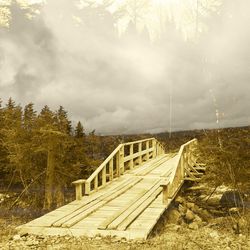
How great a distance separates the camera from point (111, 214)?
945cm

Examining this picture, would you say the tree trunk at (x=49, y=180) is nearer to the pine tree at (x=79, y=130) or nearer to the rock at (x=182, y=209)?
the rock at (x=182, y=209)

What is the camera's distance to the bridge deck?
26.3 feet

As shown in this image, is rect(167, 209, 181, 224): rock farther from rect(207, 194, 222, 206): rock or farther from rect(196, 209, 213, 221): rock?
rect(207, 194, 222, 206): rock

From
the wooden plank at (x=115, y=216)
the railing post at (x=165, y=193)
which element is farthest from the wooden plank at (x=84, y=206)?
the railing post at (x=165, y=193)

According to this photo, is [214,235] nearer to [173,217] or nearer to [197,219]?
[173,217]

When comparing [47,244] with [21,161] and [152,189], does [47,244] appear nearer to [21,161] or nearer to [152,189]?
[152,189]

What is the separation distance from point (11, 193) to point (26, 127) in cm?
483

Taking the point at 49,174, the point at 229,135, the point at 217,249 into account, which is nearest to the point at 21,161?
the point at 49,174

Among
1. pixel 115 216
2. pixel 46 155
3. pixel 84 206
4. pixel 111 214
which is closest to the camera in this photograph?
pixel 115 216

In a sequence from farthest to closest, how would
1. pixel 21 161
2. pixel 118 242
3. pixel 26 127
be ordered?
pixel 26 127 → pixel 21 161 → pixel 118 242

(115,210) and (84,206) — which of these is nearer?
(115,210)

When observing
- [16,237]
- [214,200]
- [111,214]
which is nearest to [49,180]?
[214,200]

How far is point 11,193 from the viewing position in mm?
27859

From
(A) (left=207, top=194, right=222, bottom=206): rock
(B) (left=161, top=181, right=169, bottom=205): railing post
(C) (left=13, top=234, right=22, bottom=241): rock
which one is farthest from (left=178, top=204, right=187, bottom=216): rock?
(C) (left=13, top=234, right=22, bottom=241): rock
